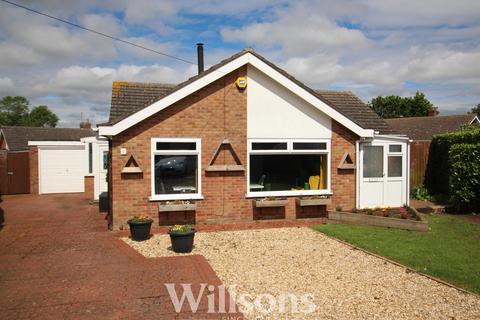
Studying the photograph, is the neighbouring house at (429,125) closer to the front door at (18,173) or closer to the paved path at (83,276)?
the paved path at (83,276)

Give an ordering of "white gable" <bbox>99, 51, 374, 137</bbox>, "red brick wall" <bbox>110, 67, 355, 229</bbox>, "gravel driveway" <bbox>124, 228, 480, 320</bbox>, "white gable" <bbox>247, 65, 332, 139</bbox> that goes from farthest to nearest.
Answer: "white gable" <bbox>247, 65, 332, 139</bbox>, "red brick wall" <bbox>110, 67, 355, 229</bbox>, "white gable" <bbox>99, 51, 374, 137</bbox>, "gravel driveway" <bbox>124, 228, 480, 320</bbox>

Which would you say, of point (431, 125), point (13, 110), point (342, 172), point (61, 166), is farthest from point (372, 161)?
point (13, 110)

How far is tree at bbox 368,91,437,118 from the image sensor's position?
55656 millimetres

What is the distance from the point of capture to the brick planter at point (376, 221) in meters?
10.7

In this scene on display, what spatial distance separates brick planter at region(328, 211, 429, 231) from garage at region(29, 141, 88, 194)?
14395 millimetres

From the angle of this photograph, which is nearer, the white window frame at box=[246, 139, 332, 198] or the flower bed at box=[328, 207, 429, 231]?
the flower bed at box=[328, 207, 429, 231]

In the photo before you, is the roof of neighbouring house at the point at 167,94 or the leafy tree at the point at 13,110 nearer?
the roof of neighbouring house at the point at 167,94

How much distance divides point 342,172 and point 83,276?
7971 millimetres

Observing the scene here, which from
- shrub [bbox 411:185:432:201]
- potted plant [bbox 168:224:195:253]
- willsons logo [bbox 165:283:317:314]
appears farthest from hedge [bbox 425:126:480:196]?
willsons logo [bbox 165:283:317:314]

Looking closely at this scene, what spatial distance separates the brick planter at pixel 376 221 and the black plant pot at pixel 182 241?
5107 millimetres

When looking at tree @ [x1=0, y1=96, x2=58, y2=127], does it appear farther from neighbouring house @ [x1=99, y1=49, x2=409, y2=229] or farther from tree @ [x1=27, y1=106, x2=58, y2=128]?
neighbouring house @ [x1=99, y1=49, x2=409, y2=229]

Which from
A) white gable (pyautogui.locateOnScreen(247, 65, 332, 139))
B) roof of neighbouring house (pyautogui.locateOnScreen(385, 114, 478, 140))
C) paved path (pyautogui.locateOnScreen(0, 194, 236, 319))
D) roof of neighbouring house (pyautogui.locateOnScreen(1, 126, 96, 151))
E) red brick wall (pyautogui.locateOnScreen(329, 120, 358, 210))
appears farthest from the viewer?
A: roof of neighbouring house (pyautogui.locateOnScreen(385, 114, 478, 140))

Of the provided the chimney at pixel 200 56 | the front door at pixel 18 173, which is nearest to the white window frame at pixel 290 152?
the chimney at pixel 200 56

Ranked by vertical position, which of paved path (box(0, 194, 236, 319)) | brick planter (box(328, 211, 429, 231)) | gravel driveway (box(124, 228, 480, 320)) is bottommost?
gravel driveway (box(124, 228, 480, 320))
